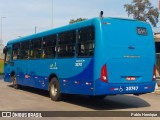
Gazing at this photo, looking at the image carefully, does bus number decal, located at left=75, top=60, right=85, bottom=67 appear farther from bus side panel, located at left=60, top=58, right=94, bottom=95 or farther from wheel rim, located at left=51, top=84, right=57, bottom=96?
wheel rim, located at left=51, top=84, right=57, bottom=96

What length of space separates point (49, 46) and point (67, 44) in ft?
6.42

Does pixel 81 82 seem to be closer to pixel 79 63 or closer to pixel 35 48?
pixel 79 63

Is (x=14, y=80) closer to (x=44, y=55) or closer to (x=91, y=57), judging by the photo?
(x=44, y=55)

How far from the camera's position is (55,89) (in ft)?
47.2

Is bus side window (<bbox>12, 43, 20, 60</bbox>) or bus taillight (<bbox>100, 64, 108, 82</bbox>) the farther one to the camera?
bus side window (<bbox>12, 43, 20, 60</bbox>)

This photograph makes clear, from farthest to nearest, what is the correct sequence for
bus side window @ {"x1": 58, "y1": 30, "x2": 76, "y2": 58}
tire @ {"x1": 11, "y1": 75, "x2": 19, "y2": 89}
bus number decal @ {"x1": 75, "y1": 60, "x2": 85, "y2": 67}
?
tire @ {"x1": 11, "y1": 75, "x2": 19, "y2": 89}
bus side window @ {"x1": 58, "y1": 30, "x2": 76, "y2": 58}
bus number decal @ {"x1": 75, "y1": 60, "x2": 85, "y2": 67}

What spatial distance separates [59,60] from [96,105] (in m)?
2.42

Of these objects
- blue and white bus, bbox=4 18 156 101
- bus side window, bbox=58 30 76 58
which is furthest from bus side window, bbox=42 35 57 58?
bus side window, bbox=58 30 76 58

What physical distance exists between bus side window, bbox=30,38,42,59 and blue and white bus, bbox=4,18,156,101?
6.41ft

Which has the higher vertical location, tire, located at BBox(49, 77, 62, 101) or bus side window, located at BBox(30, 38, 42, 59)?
bus side window, located at BBox(30, 38, 42, 59)

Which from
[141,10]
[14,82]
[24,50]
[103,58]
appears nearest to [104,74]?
[103,58]

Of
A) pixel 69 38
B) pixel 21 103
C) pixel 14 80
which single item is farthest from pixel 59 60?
pixel 14 80

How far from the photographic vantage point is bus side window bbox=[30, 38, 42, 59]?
16297 mm

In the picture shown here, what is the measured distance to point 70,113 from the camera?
1109 cm
